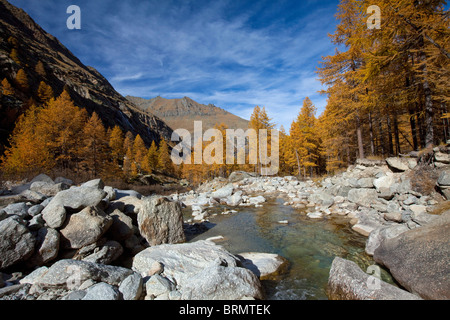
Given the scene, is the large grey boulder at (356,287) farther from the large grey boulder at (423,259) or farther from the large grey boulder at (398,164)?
the large grey boulder at (398,164)

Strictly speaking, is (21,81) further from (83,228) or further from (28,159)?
(83,228)

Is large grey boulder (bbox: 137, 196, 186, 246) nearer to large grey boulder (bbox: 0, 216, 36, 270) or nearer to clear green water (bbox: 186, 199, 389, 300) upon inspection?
clear green water (bbox: 186, 199, 389, 300)

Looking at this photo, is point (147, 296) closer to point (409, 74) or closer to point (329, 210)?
point (329, 210)

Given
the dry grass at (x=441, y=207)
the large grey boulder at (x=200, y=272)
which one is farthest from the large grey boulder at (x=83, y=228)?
the dry grass at (x=441, y=207)

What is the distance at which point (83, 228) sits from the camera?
5191 millimetres

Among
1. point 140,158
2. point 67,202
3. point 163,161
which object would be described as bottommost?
point 67,202

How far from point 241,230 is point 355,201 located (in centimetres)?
621

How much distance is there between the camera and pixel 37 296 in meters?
3.45

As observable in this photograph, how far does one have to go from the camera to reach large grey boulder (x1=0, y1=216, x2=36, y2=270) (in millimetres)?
4141

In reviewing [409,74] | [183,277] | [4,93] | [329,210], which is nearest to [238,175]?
[329,210]

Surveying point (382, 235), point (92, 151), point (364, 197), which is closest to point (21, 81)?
point (92, 151)

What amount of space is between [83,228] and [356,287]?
632 cm

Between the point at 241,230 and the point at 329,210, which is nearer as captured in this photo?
the point at 241,230

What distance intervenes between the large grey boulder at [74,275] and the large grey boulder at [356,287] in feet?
13.7
